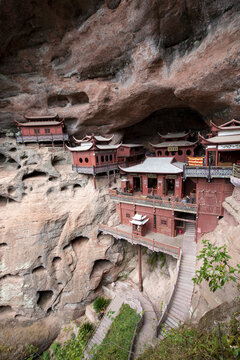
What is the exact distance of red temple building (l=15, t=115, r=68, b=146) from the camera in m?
26.6

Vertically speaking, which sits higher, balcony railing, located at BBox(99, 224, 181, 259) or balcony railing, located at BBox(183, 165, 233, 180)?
balcony railing, located at BBox(183, 165, 233, 180)

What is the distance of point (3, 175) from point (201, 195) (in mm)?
26947

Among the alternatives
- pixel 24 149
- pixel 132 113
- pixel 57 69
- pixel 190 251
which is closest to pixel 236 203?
pixel 190 251

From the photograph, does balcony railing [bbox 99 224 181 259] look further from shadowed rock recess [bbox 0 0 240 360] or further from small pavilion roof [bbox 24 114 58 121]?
small pavilion roof [bbox 24 114 58 121]

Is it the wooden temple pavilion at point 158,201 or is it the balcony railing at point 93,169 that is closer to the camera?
the wooden temple pavilion at point 158,201

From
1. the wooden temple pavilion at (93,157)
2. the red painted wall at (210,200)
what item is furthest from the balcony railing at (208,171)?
the wooden temple pavilion at (93,157)

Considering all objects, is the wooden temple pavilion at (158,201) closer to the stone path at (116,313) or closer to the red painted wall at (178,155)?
the red painted wall at (178,155)

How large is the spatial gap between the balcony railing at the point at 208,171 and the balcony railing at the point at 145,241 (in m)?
6.97

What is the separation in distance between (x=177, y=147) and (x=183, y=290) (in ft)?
63.0

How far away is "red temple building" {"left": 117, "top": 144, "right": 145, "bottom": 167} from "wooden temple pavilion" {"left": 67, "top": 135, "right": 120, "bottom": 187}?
169 inches

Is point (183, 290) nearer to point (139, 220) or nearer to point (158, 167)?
point (139, 220)

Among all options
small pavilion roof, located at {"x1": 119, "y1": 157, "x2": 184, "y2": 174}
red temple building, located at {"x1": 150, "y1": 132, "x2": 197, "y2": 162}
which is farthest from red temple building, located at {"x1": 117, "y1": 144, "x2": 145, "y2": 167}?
small pavilion roof, located at {"x1": 119, "y1": 157, "x2": 184, "y2": 174}

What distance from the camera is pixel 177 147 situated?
25906mm

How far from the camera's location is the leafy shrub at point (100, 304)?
1872 cm
